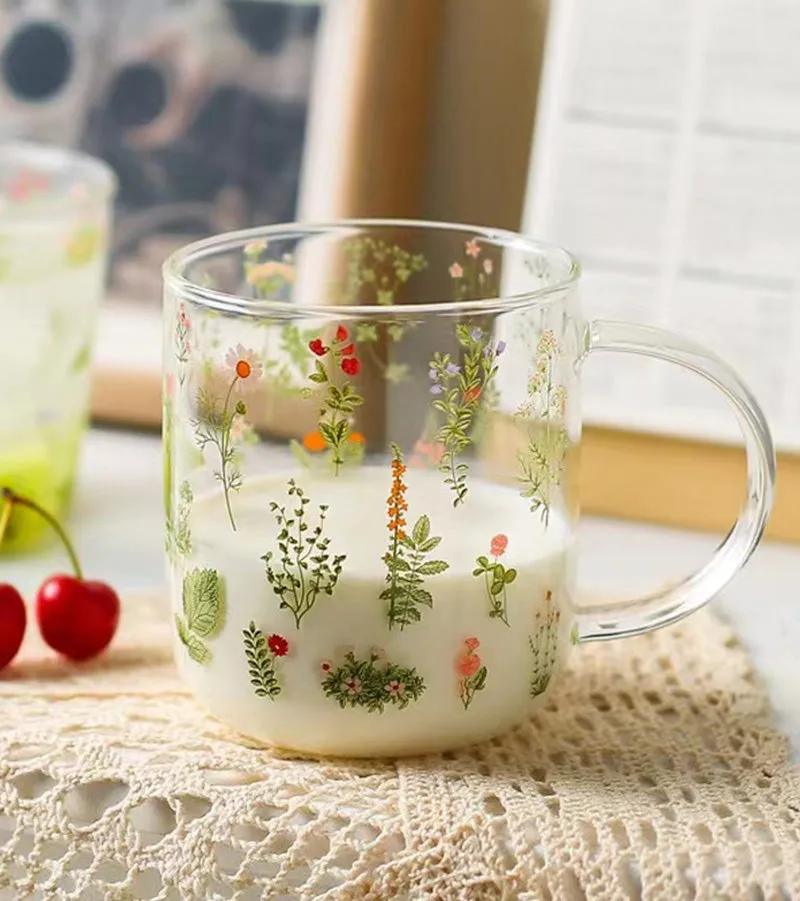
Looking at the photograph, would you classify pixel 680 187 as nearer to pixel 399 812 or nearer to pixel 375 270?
pixel 375 270

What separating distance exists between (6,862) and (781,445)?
1.85ft

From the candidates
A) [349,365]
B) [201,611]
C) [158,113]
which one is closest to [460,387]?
[349,365]

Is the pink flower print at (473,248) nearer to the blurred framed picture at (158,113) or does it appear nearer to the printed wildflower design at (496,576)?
the printed wildflower design at (496,576)

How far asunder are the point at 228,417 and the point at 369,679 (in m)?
0.12

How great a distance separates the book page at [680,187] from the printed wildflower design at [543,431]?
36cm

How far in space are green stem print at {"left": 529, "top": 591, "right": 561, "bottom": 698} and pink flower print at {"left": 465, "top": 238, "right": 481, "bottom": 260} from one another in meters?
0.20

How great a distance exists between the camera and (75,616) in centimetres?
79

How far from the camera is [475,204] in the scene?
3.33 feet

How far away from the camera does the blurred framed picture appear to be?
1.15 meters

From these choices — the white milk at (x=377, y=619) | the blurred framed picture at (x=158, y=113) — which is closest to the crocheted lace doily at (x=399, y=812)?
the white milk at (x=377, y=619)

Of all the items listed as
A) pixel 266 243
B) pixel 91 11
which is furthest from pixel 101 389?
pixel 266 243

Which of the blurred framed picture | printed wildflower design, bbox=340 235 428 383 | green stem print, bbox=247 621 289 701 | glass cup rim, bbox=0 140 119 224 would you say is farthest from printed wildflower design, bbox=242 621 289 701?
the blurred framed picture

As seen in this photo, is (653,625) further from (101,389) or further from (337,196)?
(101,389)

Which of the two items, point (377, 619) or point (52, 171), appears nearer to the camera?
point (377, 619)
